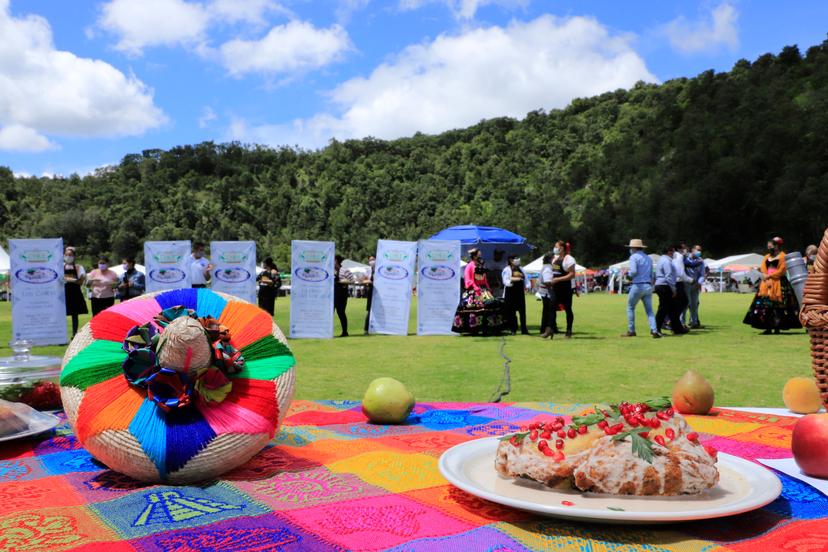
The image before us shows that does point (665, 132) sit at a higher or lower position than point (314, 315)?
higher

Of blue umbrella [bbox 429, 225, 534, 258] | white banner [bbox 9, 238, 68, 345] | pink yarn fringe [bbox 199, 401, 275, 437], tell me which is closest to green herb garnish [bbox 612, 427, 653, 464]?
pink yarn fringe [bbox 199, 401, 275, 437]

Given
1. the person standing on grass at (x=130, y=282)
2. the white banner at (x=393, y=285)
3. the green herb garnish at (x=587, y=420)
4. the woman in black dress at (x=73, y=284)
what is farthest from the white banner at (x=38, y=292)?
the green herb garnish at (x=587, y=420)

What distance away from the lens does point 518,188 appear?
88.9m

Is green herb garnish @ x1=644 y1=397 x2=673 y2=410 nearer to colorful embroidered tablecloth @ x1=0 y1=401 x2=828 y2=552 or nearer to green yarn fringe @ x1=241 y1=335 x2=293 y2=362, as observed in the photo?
colorful embroidered tablecloth @ x1=0 y1=401 x2=828 y2=552

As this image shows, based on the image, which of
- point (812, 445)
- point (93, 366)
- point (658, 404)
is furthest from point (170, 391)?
point (812, 445)

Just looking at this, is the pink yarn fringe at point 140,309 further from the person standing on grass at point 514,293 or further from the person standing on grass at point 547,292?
the person standing on grass at point 514,293

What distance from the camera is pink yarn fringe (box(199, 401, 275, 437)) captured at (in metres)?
2.74

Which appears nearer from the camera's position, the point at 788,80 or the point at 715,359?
the point at 715,359

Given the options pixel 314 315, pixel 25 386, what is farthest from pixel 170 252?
pixel 25 386

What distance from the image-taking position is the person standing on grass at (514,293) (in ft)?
43.8

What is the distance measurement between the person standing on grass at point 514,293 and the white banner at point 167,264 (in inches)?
258

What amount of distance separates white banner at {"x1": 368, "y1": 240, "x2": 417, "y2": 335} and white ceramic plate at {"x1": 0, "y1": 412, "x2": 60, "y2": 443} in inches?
390

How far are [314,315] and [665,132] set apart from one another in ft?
226

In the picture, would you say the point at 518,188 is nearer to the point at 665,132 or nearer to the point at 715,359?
the point at 665,132
